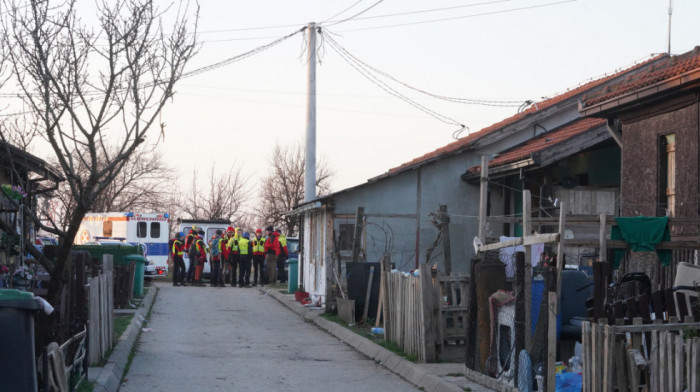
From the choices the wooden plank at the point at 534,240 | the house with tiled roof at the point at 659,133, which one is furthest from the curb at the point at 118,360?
the house with tiled roof at the point at 659,133

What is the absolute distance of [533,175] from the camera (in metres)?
21.6

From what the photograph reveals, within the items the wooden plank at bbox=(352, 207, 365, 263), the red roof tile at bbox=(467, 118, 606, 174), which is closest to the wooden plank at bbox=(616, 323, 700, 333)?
the red roof tile at bbox=(467, 118, 606, 174)

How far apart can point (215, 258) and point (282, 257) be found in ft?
11.1

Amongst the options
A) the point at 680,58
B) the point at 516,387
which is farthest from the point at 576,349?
the point at 680,58

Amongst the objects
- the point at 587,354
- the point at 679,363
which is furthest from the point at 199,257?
A: the point at 679,363

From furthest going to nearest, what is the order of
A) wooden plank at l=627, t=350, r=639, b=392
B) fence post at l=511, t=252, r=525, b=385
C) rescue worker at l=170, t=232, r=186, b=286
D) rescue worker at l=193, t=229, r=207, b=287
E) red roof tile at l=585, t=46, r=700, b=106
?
rescue worker at l=193, t=229, r=207, b=287 < rescue worker at l=170, t=232, r=186, b=286 < red roof tile at l=585, t=46, r=700, b=106 < fence post at l=511, t=252, r=525, b=385 < wooden plank at l=627, t=350, r=639, b=392

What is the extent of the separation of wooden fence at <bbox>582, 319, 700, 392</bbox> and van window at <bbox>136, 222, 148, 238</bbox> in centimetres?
3119

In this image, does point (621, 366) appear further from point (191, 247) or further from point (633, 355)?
point (191, 247)

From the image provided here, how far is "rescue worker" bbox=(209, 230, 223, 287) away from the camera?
3304 cm

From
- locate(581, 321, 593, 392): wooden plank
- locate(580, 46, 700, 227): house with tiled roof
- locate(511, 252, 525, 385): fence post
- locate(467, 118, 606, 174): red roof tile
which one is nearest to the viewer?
locate(581, 321, 593, 392): wooden plank

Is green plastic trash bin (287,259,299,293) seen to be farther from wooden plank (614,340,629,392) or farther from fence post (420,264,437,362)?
wooden plank (614,340,629,392)

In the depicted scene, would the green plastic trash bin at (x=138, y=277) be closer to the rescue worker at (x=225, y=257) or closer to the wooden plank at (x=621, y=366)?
the rescue worker at (x=225, y=257)

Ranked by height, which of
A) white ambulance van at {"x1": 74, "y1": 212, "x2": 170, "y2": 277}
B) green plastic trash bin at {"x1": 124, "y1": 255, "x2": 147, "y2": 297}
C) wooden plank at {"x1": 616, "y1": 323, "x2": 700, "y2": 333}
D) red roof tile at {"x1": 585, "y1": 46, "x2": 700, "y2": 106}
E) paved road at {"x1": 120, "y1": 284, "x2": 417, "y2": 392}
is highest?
red roof tile at {"x1": 585, "y1": 46, "x2": 700, "y2": 106}

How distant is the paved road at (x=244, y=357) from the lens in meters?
11.8
